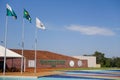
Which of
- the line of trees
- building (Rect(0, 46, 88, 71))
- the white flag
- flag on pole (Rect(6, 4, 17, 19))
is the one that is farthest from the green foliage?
flag on pole (Rect(6, 4, 17, 19))

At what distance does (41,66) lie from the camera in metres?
55.0

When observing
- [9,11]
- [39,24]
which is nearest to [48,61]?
[39,24]

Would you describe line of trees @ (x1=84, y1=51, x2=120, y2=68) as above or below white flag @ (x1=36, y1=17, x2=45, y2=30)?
below

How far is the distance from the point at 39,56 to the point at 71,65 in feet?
27.5

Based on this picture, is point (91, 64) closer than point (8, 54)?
No

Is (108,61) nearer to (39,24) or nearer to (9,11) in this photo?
(39,24)

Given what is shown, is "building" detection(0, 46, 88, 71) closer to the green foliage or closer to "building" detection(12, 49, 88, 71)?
"building" detection(12, 49, 88, 71)

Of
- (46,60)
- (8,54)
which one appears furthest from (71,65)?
(8,54)

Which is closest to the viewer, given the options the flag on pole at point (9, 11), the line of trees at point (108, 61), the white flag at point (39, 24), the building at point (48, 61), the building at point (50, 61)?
the flag on pole at point (9, 11)

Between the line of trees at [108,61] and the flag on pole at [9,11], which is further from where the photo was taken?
the line of trees at [108,61]

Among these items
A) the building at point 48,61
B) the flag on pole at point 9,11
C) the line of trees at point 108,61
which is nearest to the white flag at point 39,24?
the flag on pole at point 9,11

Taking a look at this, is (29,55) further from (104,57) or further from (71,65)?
(104,57)

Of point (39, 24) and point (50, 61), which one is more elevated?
point (39, 24)

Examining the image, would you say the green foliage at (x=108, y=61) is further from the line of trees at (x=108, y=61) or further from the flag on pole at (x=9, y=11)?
the flag on pole at (x=9, y=11)
